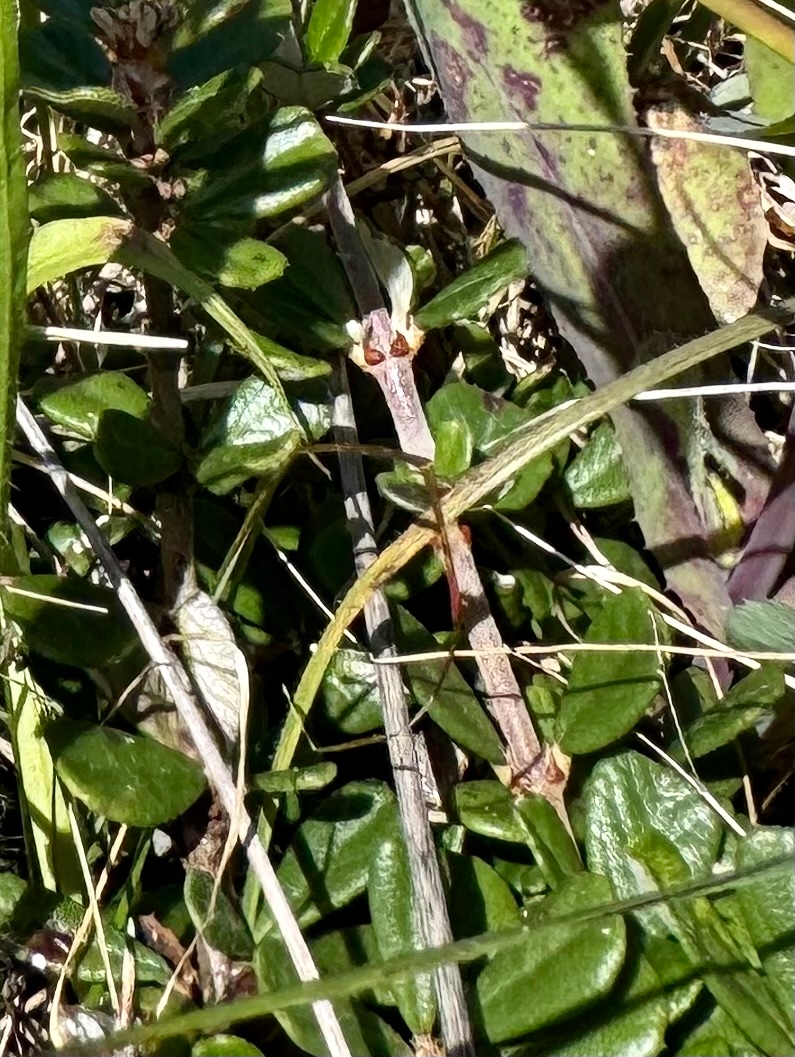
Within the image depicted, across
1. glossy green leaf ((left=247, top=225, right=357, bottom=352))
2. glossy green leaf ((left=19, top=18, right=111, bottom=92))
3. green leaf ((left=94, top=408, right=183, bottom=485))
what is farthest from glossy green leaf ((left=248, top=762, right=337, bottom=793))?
glossy green leaf ((left=19, top=18, right=111, bottom=92))

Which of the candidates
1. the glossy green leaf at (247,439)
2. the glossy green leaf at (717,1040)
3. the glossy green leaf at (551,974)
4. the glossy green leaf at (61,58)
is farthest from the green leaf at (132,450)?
the glossy green leaf at (717,1040)

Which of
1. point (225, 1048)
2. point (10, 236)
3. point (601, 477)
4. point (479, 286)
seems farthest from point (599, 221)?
point (225, 1048)

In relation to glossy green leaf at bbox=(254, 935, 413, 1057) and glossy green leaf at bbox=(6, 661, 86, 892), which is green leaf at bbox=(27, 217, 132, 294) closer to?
glossy green leaf at bbox=(6, 661, 86, 892)

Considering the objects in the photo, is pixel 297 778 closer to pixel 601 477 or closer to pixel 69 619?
pixel 69 619

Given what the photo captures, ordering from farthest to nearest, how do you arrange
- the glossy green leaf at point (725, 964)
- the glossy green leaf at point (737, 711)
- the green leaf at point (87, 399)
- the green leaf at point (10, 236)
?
the green leaf at point (87, 399)
the glossy green leaf at point (737, 711)
the glossy green leaf at point (725, 964)
the green leaf at point (10, 236)

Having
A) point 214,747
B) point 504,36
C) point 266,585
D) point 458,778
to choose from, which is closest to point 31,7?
point 504,36

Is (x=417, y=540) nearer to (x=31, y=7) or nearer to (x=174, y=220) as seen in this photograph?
(x=174, y=220)

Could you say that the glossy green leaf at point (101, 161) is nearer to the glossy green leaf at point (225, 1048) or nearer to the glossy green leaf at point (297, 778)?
the glossy green leaf at point (297, 778)
